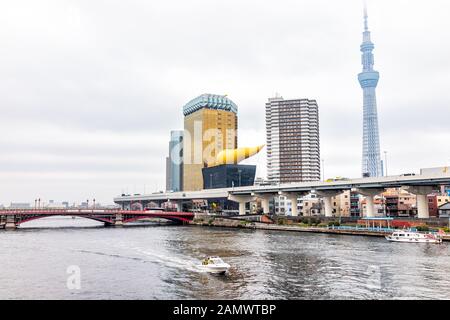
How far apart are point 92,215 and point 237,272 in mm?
102264

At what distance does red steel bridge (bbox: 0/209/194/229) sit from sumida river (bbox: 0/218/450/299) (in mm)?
61686

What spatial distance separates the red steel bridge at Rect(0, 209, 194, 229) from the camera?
12175 cm

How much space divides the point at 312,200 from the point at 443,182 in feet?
276

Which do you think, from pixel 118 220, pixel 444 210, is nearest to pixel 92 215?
pixel 118 220

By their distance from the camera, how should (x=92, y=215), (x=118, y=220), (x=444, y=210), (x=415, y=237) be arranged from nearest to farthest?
(x=415, y=237)
(x=444, y=210)
(x=92, y=215)
(x=118, y=220)

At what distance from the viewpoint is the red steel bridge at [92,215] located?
122 m

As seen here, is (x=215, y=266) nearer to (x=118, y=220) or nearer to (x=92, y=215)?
(x=92, y=215)

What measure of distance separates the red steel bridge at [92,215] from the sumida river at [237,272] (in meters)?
61.7

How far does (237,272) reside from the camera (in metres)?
43.2

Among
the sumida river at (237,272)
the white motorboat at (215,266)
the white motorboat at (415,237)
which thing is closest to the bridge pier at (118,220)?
the sumida river at (237,272)

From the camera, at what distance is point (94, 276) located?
138ft

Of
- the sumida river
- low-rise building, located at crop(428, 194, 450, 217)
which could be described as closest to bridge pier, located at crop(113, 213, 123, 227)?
the sumida river

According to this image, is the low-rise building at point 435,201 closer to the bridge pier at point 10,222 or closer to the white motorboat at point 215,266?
the white motorboat at point 215,266
